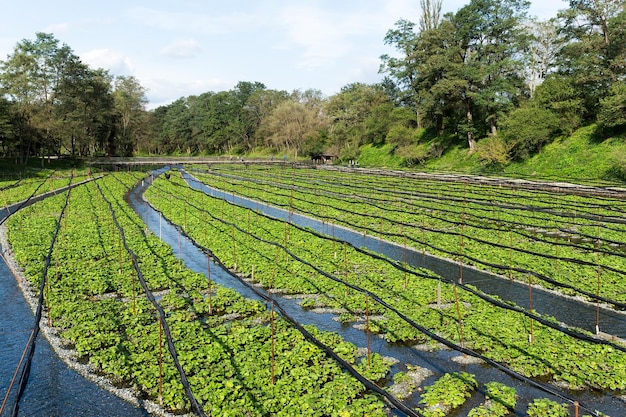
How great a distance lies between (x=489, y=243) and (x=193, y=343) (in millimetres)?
12879

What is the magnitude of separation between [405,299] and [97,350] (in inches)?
356

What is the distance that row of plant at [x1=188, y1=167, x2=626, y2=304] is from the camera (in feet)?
53.8

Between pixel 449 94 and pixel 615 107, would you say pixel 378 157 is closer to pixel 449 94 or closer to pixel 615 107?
pixel 449 94

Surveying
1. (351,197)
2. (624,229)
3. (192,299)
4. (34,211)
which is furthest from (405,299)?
(34,211)

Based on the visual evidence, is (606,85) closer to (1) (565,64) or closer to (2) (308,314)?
(1) (565,64)

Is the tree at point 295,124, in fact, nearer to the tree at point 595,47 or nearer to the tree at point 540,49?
the tree at point 540,49

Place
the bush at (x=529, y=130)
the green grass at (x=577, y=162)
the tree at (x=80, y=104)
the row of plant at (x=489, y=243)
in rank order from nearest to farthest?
the row of plant at (x=489, y=243) → the green grass at (x=577, y=162) → the bush at (x=529, y=130) → the tree at (x=80, y=104)

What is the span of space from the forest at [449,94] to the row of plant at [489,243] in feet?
89.7

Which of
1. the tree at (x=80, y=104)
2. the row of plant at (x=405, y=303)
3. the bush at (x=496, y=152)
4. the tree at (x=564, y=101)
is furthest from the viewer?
the tree at (x=80, y=104)

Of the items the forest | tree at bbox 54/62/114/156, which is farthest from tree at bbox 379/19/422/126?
tree at bbox 54/62/114/156

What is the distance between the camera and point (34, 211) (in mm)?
30922

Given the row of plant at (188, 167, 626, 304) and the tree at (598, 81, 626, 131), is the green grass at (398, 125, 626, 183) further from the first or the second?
the row of plant at (188, 167, 626, 304)

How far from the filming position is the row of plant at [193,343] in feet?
31.1

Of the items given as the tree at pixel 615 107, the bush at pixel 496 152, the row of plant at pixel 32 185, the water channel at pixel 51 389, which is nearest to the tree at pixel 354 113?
the bush at pixel 496 152
